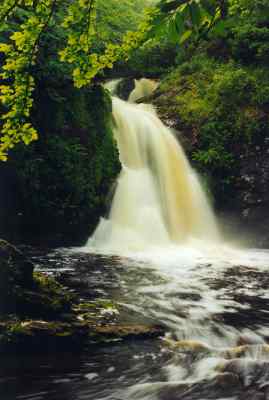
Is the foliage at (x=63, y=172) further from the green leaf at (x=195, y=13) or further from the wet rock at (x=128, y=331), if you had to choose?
the green leaf at (x=195, y=13)

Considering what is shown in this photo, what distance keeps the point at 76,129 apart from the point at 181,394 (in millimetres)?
8258

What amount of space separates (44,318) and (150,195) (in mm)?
7798

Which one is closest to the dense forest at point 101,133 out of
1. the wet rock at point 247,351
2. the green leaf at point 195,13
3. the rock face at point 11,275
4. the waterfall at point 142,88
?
the waterfall at point 142,88

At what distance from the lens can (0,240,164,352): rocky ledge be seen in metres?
4.05

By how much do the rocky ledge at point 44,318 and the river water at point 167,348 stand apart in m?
0.13

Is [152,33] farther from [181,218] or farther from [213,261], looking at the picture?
[181,218]

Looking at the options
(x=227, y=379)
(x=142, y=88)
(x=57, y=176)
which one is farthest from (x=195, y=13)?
(x=142, y=88)

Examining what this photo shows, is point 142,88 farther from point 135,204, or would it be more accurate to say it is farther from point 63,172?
point 63,172

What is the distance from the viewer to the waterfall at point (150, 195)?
10.9m

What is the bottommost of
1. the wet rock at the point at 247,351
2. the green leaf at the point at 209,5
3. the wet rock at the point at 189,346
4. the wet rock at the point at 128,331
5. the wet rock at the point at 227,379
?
the wet rock at the point at 227,379

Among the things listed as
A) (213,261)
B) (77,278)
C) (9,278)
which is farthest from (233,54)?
(9,278)

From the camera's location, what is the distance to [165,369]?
3.92 m

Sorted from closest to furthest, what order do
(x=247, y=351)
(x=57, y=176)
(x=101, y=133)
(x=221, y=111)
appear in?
(x=247, y=351) < (x=57, y=176) < (x=101, y=133) < (x=221, y=111)

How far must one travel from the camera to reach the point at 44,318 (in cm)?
445
